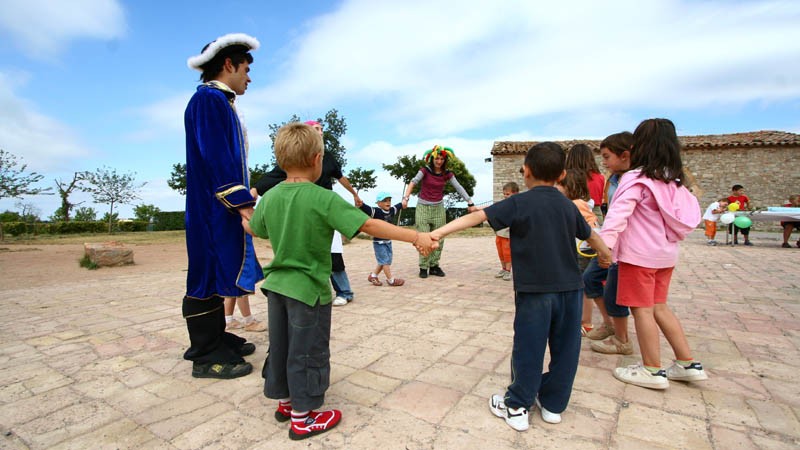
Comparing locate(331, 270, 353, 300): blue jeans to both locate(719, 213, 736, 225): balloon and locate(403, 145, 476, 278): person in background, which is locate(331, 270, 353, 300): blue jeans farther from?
locate(719, 213, 736, 225): balloon

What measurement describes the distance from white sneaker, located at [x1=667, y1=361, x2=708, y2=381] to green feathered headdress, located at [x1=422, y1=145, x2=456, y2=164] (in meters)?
4.47

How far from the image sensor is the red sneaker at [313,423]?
1930 mm

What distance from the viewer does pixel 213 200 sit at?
A: 2549mm

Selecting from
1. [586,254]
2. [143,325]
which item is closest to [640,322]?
[586,254]

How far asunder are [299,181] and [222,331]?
54.3 inches

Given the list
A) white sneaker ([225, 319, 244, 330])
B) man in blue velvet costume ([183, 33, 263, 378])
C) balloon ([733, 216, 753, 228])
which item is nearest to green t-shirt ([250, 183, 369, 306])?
man in blue velvet costume ([183, 33, 263, 378])

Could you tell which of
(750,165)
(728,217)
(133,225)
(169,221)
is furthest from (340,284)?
(133,225)

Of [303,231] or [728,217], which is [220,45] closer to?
[303,231]

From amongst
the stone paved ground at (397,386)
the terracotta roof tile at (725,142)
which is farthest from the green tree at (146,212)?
the stone paved ground at (397,386)

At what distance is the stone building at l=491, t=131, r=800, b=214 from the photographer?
2372 cm

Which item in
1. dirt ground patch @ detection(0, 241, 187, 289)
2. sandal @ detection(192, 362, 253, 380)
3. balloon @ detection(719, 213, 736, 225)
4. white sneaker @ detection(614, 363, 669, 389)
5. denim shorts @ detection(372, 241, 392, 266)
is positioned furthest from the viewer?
balloon @ detection(719, 213, 736, 225)

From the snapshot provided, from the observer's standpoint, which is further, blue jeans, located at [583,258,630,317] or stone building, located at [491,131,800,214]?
stone building, located at [491,131,800,214]

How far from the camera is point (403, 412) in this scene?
2.18 m

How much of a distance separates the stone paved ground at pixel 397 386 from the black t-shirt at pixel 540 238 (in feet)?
2.45
